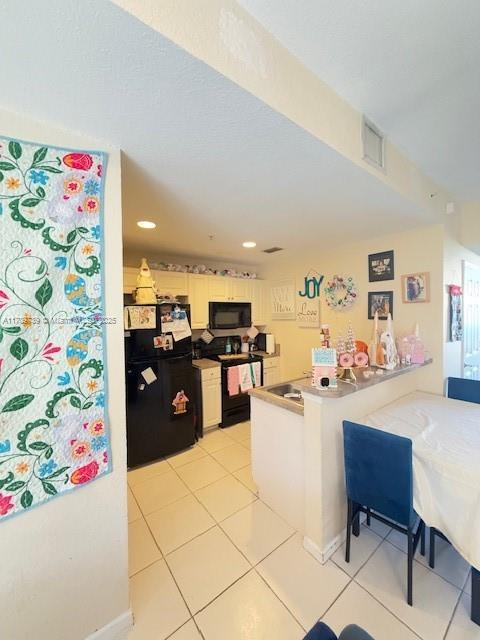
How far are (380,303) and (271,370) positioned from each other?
175 cm

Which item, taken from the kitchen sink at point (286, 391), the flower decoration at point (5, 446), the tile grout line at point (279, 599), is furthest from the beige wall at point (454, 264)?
the flower decoration at point (5, 446)

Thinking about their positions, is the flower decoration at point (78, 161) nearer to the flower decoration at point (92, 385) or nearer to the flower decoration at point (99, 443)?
the flower decoration at point (92, 385)

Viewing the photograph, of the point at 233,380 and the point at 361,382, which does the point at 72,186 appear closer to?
the point at 361,382

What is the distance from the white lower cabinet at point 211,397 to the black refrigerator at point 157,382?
1.00 feet

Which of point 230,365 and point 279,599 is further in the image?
point 230,365

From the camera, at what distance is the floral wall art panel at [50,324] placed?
893mm

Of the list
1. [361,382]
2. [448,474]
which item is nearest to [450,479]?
[448,474]

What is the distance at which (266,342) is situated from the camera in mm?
3846

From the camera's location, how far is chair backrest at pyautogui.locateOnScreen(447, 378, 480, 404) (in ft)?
6.75

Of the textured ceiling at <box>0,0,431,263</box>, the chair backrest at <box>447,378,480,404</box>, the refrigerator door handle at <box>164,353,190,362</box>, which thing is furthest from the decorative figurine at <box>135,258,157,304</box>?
the chair backrest at <box>447,378,480,404</box>

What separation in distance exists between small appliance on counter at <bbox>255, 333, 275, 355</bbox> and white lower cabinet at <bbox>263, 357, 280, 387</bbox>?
150 mm

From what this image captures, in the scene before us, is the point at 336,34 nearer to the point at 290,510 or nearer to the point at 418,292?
the point at 418,292

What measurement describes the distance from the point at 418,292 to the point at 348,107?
A: 1726 millimetres

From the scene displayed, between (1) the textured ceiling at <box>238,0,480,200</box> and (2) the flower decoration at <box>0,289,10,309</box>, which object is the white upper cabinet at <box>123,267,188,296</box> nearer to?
(2) the flower decoration at <box>0,289,10,309</box>
